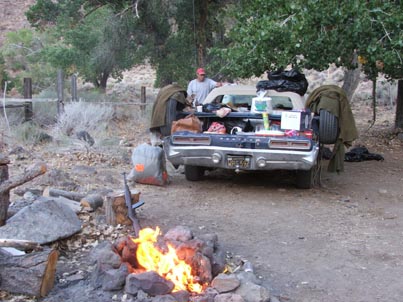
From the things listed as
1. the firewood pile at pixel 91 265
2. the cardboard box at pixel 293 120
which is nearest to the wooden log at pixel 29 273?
the firewood pile at pixel 91 265

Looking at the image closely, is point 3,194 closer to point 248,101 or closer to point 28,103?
point 248,101

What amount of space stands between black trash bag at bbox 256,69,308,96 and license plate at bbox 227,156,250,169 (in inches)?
72.8

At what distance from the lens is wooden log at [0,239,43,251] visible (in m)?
4.49

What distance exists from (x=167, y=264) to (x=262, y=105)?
4.22 m

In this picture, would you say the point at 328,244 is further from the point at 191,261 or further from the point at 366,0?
the point at 366,0

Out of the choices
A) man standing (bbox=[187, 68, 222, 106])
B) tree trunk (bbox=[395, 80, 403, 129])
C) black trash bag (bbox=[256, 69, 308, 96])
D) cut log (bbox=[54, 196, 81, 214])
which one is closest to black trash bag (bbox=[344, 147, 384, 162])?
black trash bag (bbox=[256, 69, 308, 96])

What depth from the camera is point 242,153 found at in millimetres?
7629

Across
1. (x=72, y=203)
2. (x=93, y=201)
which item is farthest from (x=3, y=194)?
(x=93, y=201)

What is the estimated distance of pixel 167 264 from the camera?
4.39 m

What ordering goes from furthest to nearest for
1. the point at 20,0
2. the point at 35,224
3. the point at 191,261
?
the point at 20,0
the point at 35,224
the point at 191,261

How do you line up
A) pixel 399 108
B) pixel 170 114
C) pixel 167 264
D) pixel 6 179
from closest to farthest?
1. pixel 167 264
2. pixel 6 179
3. pixel 170 114
4. pixel 399 108

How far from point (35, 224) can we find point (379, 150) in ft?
30.9

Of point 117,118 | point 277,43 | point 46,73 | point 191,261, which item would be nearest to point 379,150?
point 277,43

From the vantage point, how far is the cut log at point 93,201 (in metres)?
6.46
